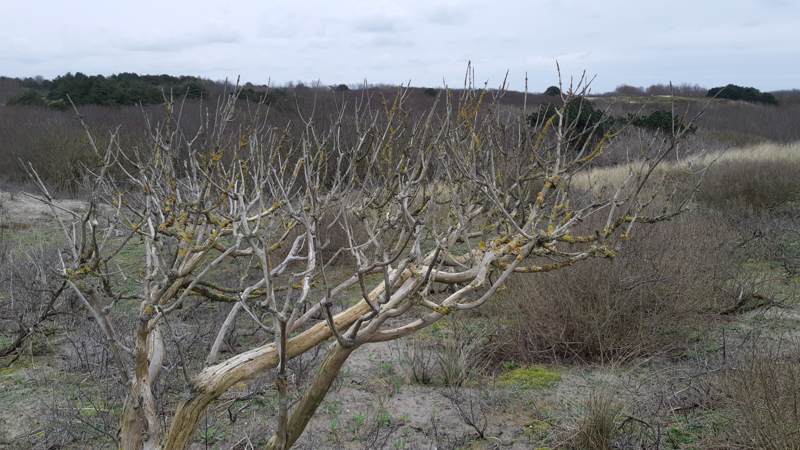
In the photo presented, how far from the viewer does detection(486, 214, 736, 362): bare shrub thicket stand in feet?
15.7

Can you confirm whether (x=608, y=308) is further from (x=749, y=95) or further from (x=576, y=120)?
(x=749, y=95)

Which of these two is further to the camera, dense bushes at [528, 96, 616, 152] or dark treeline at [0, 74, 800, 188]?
dark treeline at [0, 74, 800, 188]

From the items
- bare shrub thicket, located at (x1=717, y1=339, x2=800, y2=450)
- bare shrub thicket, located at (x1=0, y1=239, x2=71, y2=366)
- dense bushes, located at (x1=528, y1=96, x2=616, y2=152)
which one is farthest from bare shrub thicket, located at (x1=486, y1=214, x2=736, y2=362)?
bare shrub thicket, located at (x1=0, y1=239, x2=71, y2=366)

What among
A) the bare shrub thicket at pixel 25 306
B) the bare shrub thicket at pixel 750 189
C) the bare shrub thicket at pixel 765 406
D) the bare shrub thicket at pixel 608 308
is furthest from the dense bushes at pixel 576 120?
Answer: the bare shrub thicket at pixel 25 306

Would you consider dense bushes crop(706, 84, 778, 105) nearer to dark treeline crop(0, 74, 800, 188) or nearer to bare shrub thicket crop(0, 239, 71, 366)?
dark treeline crop(0, 74, 800, 188)

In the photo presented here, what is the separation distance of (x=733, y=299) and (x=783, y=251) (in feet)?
7.70

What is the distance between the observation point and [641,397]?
425 cm

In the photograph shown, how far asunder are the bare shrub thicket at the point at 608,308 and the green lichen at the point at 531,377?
16cm

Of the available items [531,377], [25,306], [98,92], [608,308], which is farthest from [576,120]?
[98,92]

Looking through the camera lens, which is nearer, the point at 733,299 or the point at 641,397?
the point at 641,397

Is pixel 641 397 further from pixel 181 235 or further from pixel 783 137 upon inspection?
pixel 783 137

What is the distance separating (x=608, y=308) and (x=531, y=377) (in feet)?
2.28

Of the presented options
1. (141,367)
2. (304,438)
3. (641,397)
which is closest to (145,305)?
(141,367)

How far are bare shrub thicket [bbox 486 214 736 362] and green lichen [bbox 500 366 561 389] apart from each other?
159 millimetres
